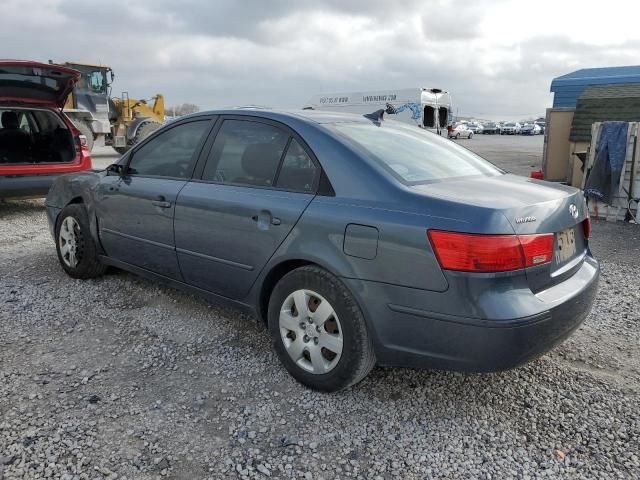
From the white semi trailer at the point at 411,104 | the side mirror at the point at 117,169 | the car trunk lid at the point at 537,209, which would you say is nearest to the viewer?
the car trunk lid at the point at 537,209

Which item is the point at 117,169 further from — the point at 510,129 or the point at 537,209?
the point at 510,129

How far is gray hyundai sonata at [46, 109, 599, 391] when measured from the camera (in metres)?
2.29

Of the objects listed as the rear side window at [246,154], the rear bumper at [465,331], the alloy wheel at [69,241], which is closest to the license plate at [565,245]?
the rear bumper at [465,331]

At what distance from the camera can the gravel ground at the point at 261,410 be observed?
229 cm

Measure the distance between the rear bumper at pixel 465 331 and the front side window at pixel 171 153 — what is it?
67.4 inches

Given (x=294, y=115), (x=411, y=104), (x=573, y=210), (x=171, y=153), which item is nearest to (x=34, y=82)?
(x=171, y=153)

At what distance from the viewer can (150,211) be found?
3703 mm

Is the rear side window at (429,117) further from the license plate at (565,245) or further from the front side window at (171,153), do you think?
the license plate at (565,245)

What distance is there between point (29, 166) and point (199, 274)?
5008mm

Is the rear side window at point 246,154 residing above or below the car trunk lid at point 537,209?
above

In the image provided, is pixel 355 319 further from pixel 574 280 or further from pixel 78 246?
pixel 78 246

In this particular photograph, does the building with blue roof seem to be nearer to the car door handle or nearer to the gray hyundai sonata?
the gray hyundai sonata

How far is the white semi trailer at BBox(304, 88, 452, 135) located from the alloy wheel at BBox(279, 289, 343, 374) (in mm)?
20433

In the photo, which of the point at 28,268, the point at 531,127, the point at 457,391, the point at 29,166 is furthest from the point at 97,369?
the point at 531,127
